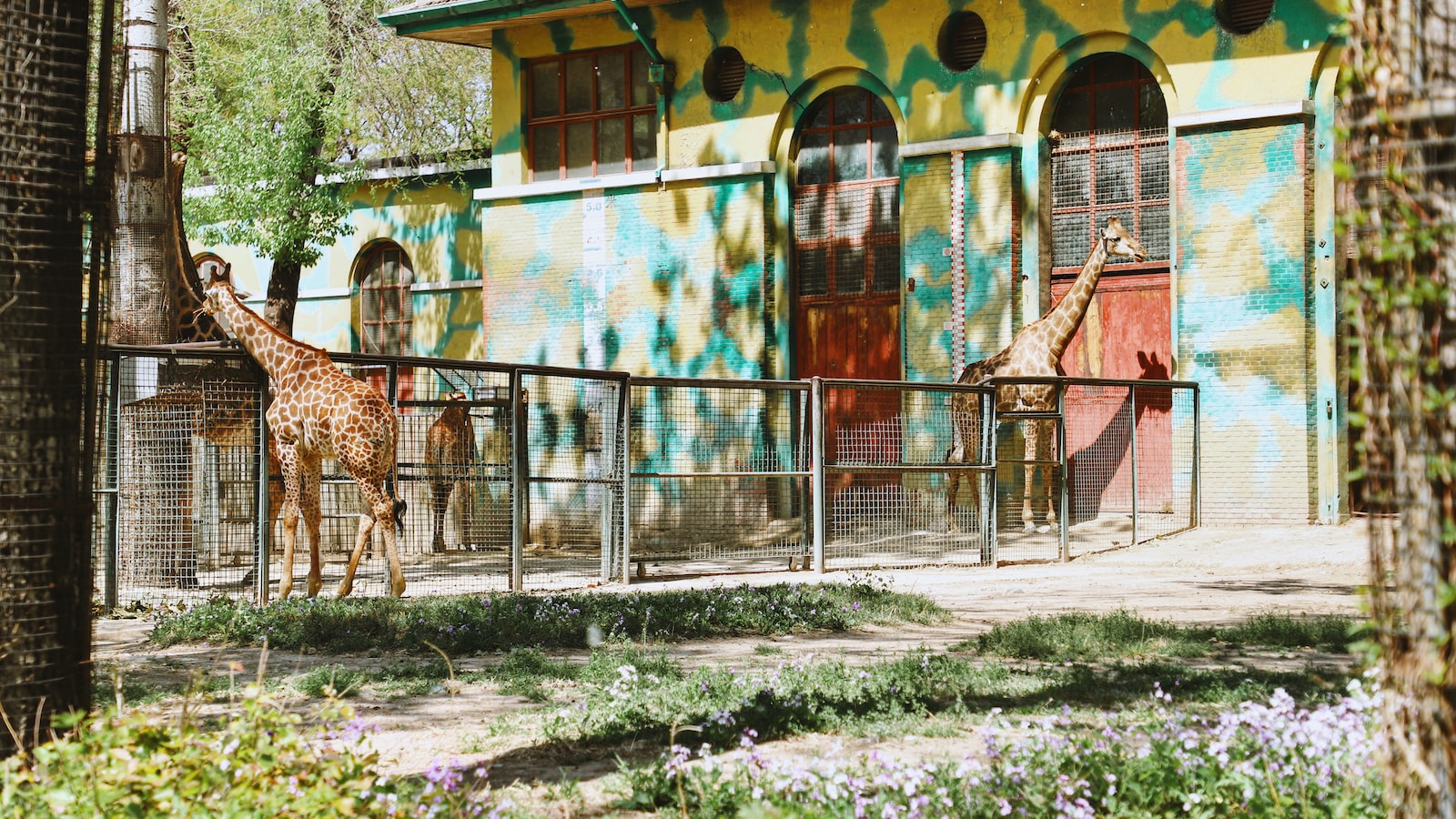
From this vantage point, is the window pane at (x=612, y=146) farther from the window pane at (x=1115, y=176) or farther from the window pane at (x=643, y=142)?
the window pane at (x=1115, y=176)

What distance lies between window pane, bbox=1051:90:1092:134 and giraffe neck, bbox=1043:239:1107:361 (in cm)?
222

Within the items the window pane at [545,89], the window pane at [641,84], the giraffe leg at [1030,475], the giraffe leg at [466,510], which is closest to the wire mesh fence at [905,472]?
the giraffe leg at [1030,475]

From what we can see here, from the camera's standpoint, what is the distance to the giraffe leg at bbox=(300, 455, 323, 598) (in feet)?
38.5

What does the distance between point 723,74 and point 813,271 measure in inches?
120

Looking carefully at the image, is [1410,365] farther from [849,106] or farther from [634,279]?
[634,279]

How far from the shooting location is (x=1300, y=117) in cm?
1666

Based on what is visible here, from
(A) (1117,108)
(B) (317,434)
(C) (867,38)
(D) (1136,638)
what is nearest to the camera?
(D) (1136,638)

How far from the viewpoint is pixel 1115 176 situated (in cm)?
1822

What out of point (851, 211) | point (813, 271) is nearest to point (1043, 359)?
point (851, 211)

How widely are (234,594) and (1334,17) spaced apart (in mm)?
12764

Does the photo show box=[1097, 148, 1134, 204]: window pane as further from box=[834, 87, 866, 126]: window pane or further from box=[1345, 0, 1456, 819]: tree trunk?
box=[1345, 0, 1456, 819]: tree trunk

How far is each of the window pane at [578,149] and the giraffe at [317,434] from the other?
1039 cm

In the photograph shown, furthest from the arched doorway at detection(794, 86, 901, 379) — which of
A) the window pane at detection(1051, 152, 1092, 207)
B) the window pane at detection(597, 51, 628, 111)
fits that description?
the window pane at detection(597, 51, 628, 111)

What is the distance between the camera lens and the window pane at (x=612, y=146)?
70.7 ft
